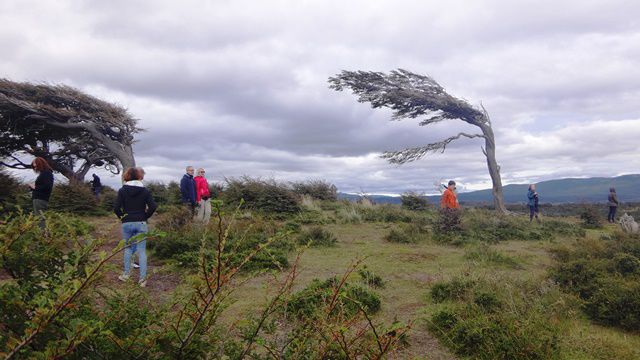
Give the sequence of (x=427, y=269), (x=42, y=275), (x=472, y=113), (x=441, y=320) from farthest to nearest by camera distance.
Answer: (x=472, y=113) < (x=427, y=269) < (x=441, y=320) < (x=42, y=275)

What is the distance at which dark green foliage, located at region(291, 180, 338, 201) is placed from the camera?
21.8 meters

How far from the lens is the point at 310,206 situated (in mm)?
17094

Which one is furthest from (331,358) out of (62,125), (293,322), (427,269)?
(62,125)

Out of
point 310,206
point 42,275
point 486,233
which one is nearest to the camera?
point 42,275

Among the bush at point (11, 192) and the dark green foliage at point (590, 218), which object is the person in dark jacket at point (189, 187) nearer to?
the bush at point (11, 192)

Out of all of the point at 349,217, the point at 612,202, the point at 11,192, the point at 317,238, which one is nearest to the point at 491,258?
the point at 317,238

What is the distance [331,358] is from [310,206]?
14952mm

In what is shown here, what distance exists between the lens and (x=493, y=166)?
22500 mm

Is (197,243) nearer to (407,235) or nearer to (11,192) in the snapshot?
(407,235)

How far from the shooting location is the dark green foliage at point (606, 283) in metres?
5.23

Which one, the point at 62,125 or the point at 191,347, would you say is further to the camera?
the point at 62,125

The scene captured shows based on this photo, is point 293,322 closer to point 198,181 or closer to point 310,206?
point 198,181

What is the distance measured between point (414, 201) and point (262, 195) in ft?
27.6

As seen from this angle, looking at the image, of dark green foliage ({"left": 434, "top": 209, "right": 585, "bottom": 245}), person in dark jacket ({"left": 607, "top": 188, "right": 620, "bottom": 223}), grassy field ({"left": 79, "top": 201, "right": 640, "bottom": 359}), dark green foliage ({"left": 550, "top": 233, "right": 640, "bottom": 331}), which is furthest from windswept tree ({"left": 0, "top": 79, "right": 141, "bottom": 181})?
person in dark jacket ({"left": 607, "top": 188, "right": 620, "bottom": 223})
